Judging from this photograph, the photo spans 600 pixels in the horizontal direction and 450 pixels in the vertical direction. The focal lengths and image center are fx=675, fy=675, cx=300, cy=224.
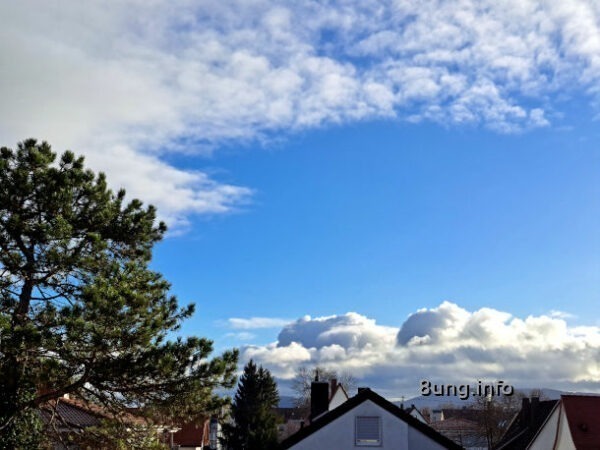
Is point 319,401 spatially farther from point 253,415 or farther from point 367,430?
point 253,415

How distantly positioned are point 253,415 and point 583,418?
31741mm

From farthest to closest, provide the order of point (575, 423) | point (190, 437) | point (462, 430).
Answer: point (462, 430)
point (190, 437)
point (575, 423)

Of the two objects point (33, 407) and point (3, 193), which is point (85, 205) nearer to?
point (3, 193)

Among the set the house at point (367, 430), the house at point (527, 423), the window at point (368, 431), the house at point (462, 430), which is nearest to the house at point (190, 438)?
the house at point (527, 423)

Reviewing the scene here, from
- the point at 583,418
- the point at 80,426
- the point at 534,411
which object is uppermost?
the point at 534,411

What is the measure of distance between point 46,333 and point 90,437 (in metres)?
4.80

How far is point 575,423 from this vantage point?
34406 millimetres

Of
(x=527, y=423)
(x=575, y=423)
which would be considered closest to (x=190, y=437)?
(x=527, y=423)

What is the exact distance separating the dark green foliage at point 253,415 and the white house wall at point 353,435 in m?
20.1

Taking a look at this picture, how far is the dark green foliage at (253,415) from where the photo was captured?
179 ft

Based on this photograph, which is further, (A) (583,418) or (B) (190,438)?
(B) (190,438)

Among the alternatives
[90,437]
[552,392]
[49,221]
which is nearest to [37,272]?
[49,221]

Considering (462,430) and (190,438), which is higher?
(462,430)

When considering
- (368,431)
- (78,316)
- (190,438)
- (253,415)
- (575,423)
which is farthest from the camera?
(253,415)
